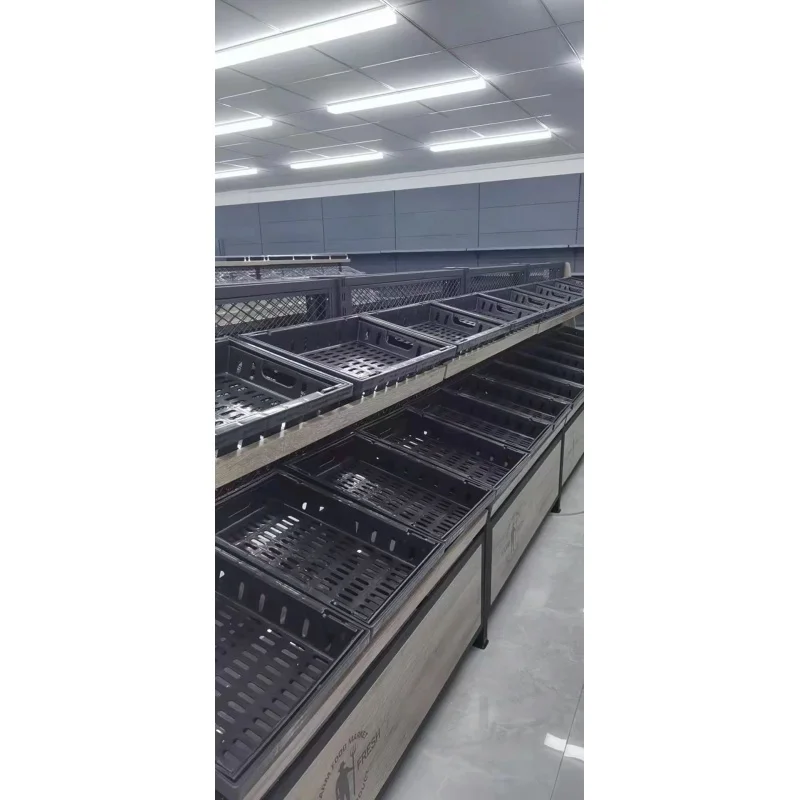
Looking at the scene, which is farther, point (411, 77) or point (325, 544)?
point (411, 77)

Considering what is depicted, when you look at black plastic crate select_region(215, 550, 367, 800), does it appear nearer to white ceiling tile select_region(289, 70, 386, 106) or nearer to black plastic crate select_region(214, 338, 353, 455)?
black plastic crate select_region(214, 338, 353, 455)

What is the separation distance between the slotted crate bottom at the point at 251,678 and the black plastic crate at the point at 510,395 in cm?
203

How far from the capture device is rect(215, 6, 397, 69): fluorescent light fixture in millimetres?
4172

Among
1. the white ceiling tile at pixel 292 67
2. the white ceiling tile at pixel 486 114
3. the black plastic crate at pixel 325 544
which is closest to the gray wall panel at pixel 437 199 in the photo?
the white ceiling tile at pixel 486 114

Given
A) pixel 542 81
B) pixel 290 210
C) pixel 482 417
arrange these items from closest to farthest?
pixel 482 417 → pixel 542 81 → pixel 290 210

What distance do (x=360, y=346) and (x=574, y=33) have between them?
390 centimetres

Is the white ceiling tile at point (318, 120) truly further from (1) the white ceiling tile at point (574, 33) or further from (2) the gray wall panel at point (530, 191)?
(2) the gray wall panel at point (530, 191)

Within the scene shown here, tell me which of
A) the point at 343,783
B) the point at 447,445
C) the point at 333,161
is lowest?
the point at 343,783

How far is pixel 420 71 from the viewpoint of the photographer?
5285 mm

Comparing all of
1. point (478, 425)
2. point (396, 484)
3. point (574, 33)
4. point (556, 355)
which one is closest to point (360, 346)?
point (396, 484)

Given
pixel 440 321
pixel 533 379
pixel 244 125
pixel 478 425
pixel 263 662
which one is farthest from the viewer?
pixel 244 125

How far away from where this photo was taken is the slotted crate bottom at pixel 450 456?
243 cm

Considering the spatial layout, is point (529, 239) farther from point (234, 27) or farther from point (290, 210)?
point (234, 27)

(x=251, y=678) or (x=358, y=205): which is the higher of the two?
(x=358, y=205)
